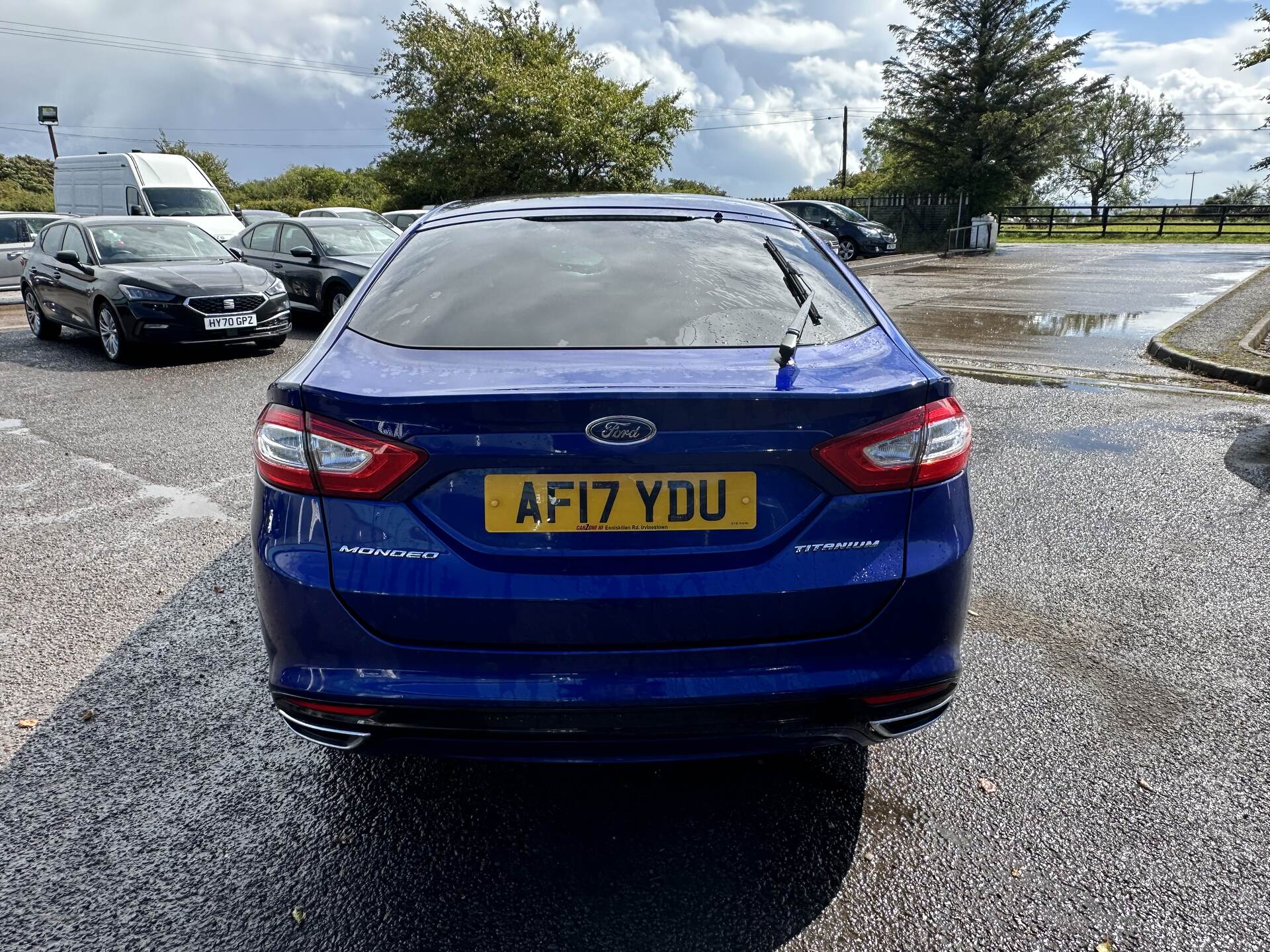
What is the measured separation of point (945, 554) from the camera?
6.67 feet

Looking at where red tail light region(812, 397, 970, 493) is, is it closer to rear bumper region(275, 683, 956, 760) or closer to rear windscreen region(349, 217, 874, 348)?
rear windscreen region(349, 217, 874, 348)

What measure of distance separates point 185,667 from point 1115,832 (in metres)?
3.03

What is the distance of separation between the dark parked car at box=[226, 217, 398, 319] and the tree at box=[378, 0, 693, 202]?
14.3 metres

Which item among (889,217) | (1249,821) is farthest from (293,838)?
(889,217)

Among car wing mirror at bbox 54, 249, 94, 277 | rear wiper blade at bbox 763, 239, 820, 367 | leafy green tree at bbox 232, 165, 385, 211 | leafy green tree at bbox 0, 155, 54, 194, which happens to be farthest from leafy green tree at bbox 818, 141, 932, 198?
leafy green tree at bbox 0, 155, 54, 194

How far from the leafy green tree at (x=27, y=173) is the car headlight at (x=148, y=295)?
55801 mm

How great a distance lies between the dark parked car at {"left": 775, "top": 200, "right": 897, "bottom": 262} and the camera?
25.6m

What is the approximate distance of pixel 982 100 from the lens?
36656mm

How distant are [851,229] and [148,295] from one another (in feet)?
67.1

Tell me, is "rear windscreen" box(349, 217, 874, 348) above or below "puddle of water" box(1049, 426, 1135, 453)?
above

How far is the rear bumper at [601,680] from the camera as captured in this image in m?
1.91

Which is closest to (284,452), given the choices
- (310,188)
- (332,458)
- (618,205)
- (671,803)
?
(332,458)

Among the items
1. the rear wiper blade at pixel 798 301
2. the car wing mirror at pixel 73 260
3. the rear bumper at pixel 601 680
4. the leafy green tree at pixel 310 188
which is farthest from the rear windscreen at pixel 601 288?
the leafy green tree at pixel 310 188

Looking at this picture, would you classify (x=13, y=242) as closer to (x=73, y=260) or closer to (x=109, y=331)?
(x=73, y=260)
